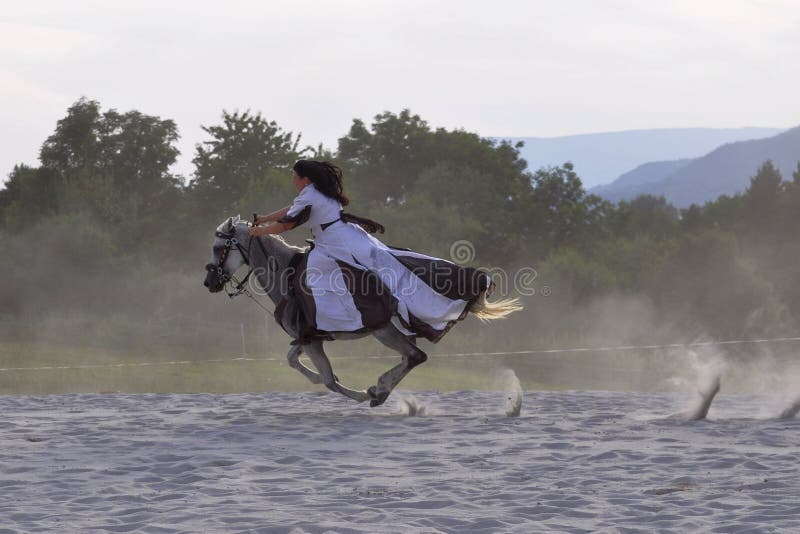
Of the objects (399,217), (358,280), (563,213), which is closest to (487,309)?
(358,280)

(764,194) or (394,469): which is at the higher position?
(764,194)

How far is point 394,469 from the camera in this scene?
938 cm

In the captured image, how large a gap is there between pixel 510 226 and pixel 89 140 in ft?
66.1

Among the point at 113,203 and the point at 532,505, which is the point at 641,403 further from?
the point at 113,203

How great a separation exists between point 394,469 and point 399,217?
3352 centimetres

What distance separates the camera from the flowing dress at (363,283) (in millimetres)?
11875

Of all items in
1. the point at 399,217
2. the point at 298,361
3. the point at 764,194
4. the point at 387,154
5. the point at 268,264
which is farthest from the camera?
the point at 387,154

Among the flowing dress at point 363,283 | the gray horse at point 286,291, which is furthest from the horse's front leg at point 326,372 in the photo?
the flowing dress at point 363,283

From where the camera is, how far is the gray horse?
12.1 meters

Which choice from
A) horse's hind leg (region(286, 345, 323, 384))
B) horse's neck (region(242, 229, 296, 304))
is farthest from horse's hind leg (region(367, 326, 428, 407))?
horse's neck (region(242, 229, 296, 304))

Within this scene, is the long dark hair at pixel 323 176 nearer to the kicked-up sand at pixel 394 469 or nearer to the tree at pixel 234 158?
the kicked-up sand at pixel 394 469

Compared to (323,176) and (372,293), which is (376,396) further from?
(323,176)

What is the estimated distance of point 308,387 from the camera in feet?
66.9

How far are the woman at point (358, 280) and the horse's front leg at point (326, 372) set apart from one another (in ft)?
0.84
